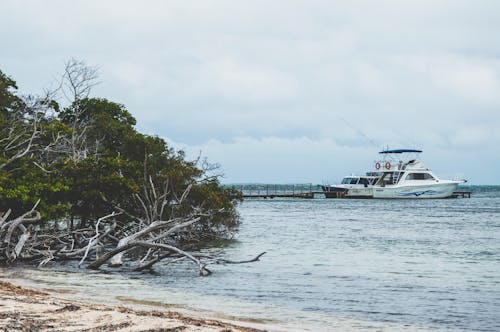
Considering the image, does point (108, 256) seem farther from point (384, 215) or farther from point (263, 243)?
point (384, 215)

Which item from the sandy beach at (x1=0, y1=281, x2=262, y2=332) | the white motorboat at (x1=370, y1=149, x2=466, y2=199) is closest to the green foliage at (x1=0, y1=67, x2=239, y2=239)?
the sandy beach at (x1=0, y1=281, x2=262, y2=332)

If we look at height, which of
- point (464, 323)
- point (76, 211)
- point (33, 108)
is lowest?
point (464, 323)

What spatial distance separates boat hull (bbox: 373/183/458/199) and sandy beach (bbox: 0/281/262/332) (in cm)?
6805

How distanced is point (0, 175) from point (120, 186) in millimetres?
4967

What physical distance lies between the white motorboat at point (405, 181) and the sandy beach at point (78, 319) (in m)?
67.5

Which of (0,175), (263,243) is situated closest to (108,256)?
(0,175)

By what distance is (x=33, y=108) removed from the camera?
25.6 meters

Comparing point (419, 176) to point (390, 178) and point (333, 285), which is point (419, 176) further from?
point (333, 285)

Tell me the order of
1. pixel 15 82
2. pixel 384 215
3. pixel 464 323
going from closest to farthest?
pixel 464 323
pixel 15 82
pixel 384 215

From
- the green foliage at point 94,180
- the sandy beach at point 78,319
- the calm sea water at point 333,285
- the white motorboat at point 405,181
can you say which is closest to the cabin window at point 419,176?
the white motorboat at point 405,181

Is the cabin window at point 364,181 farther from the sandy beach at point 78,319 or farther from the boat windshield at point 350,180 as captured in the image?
the sandy beach at point 78,319

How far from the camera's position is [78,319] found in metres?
9.95

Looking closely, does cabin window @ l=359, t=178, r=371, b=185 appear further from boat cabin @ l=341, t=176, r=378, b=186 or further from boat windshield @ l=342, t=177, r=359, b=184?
boat windshield @ l=342, t=177, r=359, b=184

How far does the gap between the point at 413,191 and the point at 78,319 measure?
71.0 m
